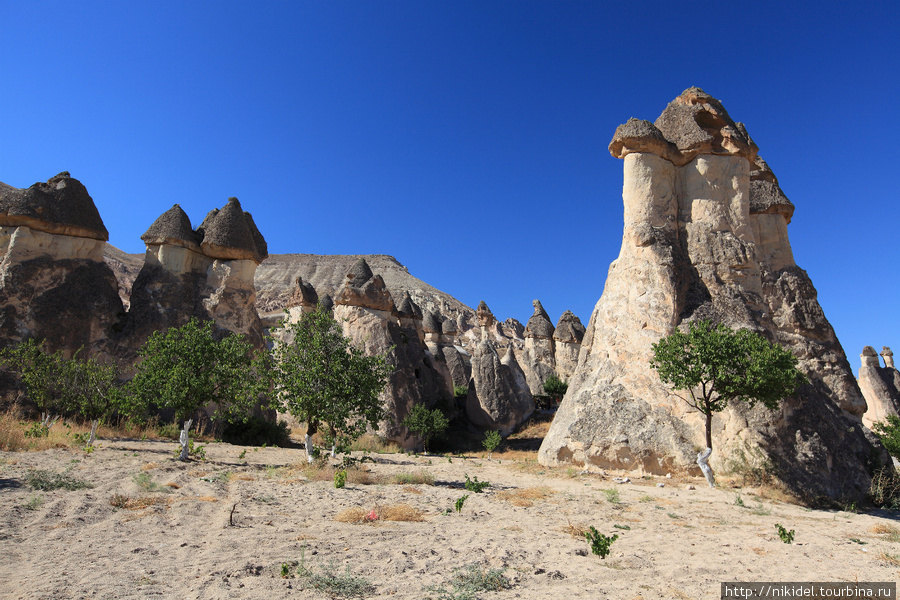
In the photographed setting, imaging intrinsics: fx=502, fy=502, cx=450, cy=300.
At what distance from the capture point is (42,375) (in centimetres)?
1178

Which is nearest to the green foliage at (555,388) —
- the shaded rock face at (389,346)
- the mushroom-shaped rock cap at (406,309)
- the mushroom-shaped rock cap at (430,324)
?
the mushroom-shaped rock cap at (430,324)

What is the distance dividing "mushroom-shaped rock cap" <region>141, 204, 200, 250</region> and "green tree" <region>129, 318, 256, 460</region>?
7165 mm

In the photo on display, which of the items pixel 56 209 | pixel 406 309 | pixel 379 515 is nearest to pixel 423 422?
pixel 406 309

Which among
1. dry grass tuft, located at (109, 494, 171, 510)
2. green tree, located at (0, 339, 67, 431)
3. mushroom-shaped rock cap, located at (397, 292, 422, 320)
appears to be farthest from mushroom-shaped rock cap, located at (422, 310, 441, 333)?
dry grass tuft, located at (109, 494, 171, 510)

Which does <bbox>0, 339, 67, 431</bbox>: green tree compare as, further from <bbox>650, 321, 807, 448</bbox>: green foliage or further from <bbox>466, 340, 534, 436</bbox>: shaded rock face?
<bbox>466, 340, 534, 436</bbox>: shaded rock face

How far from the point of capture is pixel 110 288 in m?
16.0

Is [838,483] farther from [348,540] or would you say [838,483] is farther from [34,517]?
[34,517]

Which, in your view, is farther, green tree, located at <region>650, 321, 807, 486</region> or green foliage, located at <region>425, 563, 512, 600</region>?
green tree, located at <region>650, 321, 807, 486</region>

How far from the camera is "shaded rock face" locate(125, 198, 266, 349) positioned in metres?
16.0

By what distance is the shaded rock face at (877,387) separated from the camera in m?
24.5

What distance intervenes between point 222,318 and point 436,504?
12.2m

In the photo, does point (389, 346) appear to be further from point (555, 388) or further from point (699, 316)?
point (699, 316)

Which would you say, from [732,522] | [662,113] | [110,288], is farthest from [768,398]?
[110,288]

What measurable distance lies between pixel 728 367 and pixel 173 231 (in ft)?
53.7
